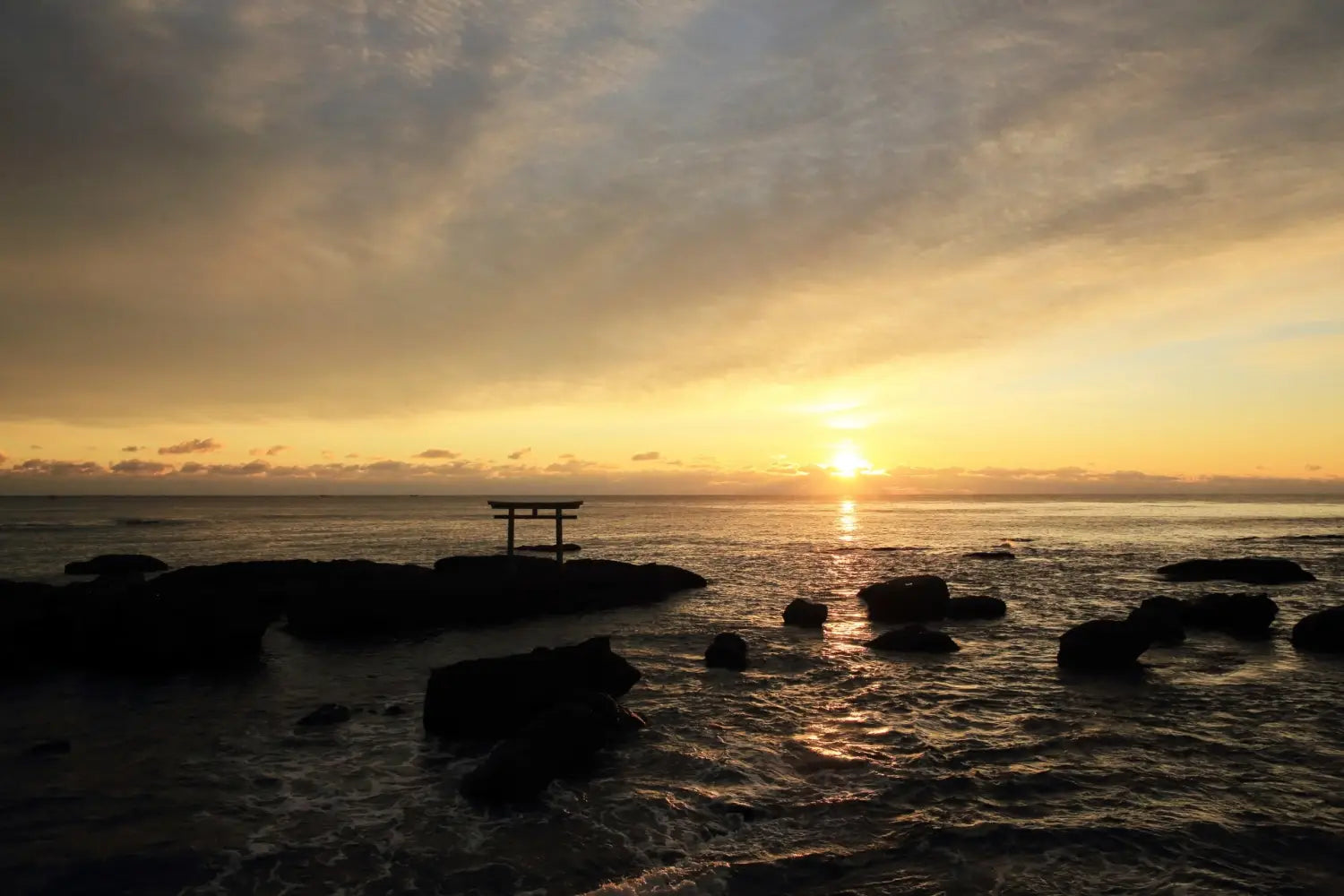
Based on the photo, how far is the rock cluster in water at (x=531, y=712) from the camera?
12688 mm

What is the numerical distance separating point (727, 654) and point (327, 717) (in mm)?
10895

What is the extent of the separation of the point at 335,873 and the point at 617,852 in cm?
387

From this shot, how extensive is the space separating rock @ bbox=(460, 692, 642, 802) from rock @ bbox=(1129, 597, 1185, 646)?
16.7 meters

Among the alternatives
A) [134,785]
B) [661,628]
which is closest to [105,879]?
[134,785]

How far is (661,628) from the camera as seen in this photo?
29.1m

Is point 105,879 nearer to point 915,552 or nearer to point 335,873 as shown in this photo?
point 335,873

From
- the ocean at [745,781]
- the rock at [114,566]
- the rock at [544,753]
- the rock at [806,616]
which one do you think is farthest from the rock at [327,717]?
the rock at [114,566]

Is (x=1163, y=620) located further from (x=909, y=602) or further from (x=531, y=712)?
(x=531, y=712)

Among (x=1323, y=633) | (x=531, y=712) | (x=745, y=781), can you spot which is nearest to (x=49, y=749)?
(x=531, y=712)

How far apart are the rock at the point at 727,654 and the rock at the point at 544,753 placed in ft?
22.9

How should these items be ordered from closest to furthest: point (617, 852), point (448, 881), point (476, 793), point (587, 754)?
point (448, 881)
point (617, 852)
point (476, 793)
point (587, 754)

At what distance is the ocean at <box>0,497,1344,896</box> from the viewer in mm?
10000

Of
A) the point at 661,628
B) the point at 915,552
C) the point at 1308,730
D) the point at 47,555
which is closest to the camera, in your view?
the point at 1308,730

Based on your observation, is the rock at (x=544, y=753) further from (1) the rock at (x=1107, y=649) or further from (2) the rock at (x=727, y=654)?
(1) the rock at (x=1107, y=649)
